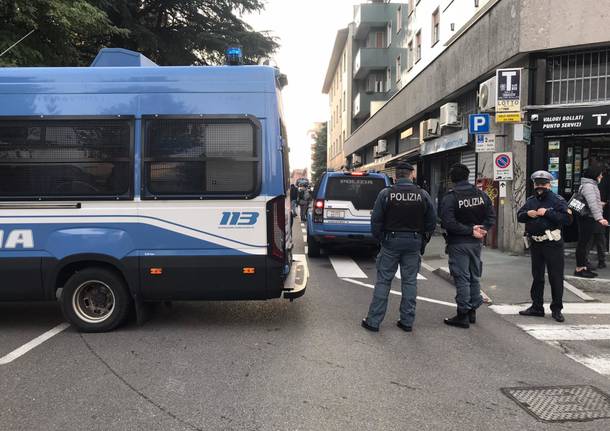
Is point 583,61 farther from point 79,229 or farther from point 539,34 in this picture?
point 79,229

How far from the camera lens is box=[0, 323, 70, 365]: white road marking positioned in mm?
4715

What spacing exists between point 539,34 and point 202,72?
8.45 m

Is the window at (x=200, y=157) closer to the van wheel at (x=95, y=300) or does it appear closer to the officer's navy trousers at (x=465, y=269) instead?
the van wheel at (x=95, y=300)

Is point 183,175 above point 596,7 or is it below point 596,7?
A: below

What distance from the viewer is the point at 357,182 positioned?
Result: 10.9 metres

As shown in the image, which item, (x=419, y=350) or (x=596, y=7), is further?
(x=596, y=7)

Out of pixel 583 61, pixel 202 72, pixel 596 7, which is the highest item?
pixel 596 7

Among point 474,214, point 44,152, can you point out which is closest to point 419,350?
point 474,214

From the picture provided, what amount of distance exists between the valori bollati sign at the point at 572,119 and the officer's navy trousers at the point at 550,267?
5542 millimetres

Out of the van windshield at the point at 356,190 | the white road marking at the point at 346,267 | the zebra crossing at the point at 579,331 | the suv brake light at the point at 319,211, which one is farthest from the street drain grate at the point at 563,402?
the suv brake light at the point at 319,211

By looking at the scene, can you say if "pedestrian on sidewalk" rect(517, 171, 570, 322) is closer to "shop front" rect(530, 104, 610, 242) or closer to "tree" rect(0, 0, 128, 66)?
"shop front" rect(530, 104, 610, 242)

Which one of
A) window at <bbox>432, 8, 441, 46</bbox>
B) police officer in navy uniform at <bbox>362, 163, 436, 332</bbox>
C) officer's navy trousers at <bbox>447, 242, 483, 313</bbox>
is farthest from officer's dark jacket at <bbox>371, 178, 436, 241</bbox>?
window at <bbox>432, 8, 441, 46</bbox>

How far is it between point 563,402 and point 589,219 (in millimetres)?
5873

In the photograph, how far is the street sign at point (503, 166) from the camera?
36.2ft
